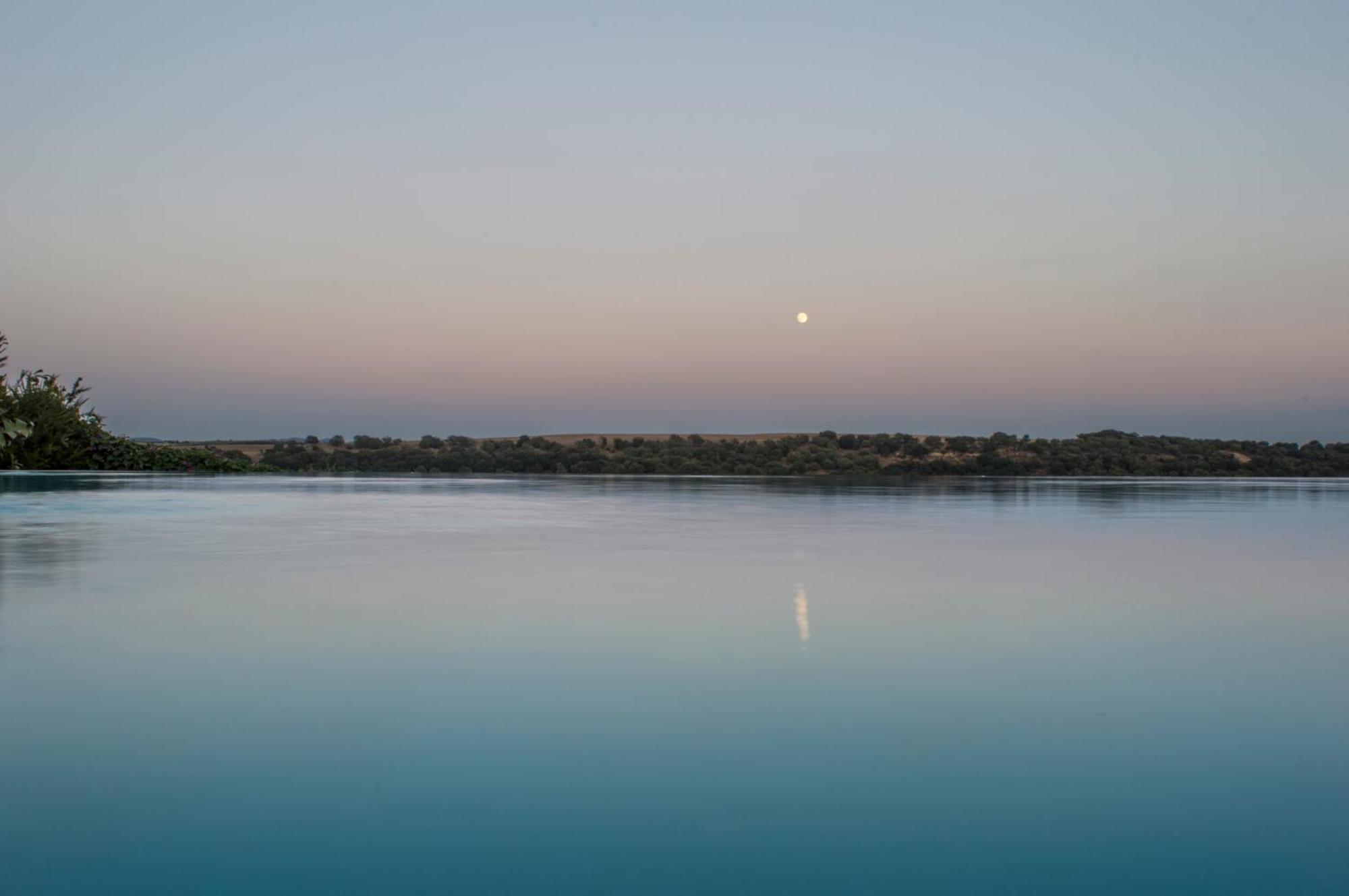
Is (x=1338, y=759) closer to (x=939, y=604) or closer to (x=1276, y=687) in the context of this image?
(x=1276, y=687)

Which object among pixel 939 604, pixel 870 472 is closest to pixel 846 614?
pixel 939 604

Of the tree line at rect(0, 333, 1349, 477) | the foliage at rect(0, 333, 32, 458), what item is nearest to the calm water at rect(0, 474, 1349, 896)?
the foliage at rect(0, 333, 32, 458)

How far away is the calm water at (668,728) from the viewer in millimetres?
2172

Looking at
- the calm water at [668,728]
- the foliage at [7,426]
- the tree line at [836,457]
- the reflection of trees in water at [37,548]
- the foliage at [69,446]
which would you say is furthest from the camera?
the tree line at [836,457]

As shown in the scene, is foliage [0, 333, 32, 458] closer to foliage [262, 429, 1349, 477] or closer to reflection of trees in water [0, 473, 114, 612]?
reflection of trees in water [0, 473, 114, 612]

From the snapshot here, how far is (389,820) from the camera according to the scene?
7.72 feet

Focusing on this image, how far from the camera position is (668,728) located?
3.12 meters

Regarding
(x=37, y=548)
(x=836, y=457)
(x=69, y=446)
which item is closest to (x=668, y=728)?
(x=37, y=548)

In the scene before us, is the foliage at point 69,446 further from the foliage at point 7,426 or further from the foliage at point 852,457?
the foliage at point 852,457

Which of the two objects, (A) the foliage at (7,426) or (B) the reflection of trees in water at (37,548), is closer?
(B) the reflection of trees in water at (37,548)

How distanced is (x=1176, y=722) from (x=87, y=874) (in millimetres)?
2955

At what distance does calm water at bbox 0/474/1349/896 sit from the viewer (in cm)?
217

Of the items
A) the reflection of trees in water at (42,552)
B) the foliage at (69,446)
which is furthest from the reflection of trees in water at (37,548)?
the foliage at (69,446)

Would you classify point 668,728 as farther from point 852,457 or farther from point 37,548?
point 852,457
